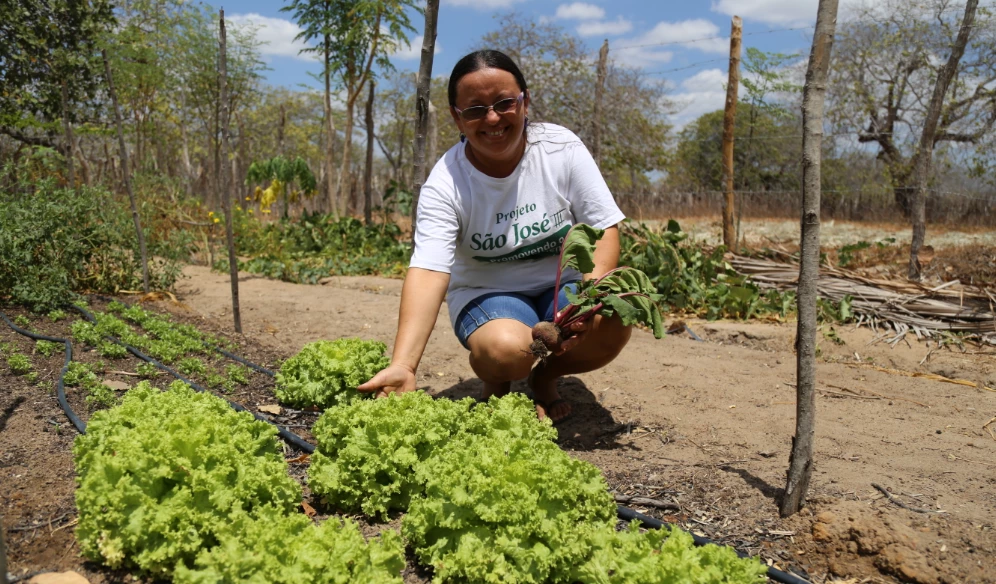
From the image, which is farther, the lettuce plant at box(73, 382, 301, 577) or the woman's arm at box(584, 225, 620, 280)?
the woman's arm at box(584, 225, 620, 280)

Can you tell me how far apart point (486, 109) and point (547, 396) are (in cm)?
151

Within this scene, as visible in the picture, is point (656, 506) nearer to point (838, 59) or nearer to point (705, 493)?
point (705, 493)

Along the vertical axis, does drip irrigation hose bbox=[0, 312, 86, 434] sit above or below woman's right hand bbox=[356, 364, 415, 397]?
below

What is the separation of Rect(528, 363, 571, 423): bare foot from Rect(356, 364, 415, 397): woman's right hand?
3.08 feet

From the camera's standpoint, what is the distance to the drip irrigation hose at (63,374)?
9.90 feet

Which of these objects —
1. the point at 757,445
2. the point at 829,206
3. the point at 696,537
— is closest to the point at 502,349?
the point at 696,537

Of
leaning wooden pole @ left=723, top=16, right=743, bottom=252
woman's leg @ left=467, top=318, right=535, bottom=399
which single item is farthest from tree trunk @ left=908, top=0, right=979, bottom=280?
woman's leg @ left=467, top=318, right=535, bottom=399

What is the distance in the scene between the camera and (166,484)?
2.10 metres

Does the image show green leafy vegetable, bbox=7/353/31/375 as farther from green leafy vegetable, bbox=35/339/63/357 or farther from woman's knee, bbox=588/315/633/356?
woman's knee, bbox=588/315/633/356

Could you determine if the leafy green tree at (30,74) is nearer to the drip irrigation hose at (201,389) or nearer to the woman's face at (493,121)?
the drip irrigation hose at (201,389)

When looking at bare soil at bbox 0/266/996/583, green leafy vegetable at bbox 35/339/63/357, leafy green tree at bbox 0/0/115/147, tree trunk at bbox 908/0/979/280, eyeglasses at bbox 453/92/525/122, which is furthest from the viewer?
leafy green tree at bbox 0/0/115/147

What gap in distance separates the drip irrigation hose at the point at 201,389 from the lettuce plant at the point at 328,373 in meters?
0.21

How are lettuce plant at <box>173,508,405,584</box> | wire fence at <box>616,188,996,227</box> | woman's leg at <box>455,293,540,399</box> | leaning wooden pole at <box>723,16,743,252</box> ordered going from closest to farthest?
lettuce plant at <box>173,508,405,584</box> → woman's leg at <box>455,293,540,399</box> → leaning wooden pole at <box>723,16,743,252</box> → wire fence at <box>616,188,996,227</box>

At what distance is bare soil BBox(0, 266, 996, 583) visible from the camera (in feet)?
7.09
